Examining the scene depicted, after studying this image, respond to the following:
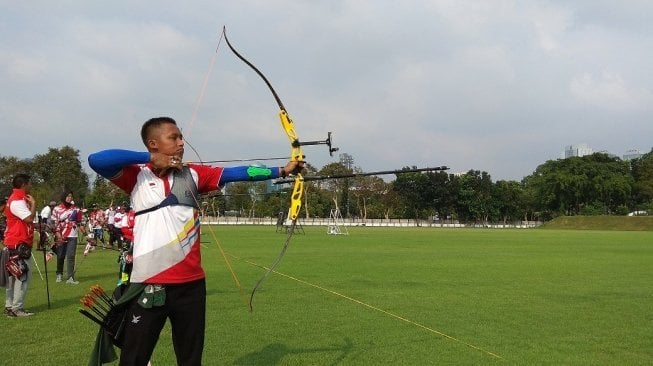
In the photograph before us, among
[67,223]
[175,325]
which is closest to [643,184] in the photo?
[67,223]

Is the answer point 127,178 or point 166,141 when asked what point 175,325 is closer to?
point 127,178

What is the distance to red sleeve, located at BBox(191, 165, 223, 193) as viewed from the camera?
13.9ft

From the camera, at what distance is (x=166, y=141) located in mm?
3998

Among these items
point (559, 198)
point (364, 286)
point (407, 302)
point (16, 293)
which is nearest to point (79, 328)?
point (16, 293)

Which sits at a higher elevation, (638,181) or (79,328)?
(638,181)

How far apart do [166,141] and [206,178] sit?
42 centimetres

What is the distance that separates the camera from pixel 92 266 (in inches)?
704

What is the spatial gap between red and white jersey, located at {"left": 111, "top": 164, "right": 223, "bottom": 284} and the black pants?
0.11 meters

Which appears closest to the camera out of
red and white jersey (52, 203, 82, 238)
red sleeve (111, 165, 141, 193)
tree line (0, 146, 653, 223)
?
red sleeve (111, 165, 141, 193)

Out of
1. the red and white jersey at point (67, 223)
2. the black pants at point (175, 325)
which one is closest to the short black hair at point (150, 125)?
the black pants at point (175, 325)

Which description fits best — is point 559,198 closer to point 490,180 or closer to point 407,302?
point 490,180

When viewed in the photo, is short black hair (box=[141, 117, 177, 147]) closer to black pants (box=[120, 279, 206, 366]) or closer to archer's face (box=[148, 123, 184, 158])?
archer's face (box=[148, 123, 184, 158])

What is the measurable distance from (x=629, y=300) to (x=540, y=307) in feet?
7.38

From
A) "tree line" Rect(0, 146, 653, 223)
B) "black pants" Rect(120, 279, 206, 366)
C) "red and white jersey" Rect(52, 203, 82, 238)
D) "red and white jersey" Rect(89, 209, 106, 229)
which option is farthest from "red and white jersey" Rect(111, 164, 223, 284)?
"tree line" Rect(0, 146, 653, 223)
